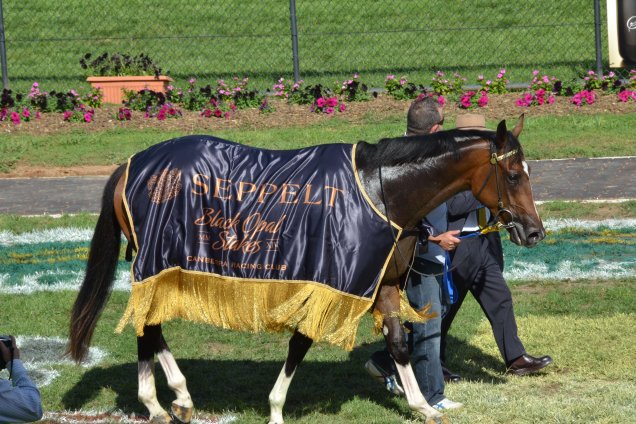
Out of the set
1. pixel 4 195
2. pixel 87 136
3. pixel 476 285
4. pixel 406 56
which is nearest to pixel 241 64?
pixel 406 56

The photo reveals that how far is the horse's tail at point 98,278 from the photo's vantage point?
7.13 meters

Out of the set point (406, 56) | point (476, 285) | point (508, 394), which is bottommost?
point (508, 394)

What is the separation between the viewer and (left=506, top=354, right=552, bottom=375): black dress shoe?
7.73 m

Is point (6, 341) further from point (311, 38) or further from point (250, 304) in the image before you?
point (311, 38)

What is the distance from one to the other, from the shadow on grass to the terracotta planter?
9.96 m

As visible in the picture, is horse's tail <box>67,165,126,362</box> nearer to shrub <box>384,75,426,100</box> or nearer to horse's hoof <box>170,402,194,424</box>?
horse's hoof <box>170,402,194,424</box>

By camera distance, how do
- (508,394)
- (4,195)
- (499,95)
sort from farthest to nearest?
(499,95), (4,195), (508,394)

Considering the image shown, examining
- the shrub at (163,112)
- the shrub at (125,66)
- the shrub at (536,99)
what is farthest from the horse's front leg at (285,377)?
the shrub at (125,66)

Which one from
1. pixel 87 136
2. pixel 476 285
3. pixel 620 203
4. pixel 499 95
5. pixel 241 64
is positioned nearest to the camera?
pixel 476 285

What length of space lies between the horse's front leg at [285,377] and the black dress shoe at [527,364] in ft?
5.77

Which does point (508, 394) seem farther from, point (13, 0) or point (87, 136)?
point (13, 0)

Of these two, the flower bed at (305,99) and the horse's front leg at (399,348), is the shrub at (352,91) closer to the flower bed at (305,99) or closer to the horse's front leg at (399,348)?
the flower bed at (305,99)

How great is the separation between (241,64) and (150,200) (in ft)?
44.0

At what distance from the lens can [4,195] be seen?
13672 millimetres
